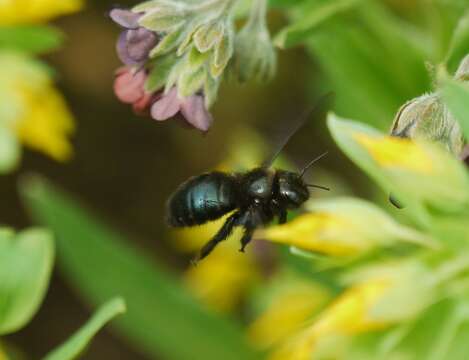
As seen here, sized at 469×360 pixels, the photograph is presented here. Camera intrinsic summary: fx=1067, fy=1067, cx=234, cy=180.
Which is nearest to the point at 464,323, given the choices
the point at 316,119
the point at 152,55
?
the point at 152,55

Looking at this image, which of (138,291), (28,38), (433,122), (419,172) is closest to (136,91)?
(433,122)

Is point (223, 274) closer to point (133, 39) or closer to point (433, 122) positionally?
point (133, 39)

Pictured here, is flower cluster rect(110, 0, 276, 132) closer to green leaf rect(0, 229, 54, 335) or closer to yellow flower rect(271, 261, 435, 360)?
green leaf rect(0, 229, 54, 335)

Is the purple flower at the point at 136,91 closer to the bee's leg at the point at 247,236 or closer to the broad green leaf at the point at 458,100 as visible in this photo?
the bee's leg at the point at 247,236

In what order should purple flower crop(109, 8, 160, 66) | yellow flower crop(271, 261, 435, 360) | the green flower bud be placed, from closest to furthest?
1. yellow flower crop(271, 261, 435, 360)
2. the green flower bud
3. purple flower crop(109, 8, 160, 66)

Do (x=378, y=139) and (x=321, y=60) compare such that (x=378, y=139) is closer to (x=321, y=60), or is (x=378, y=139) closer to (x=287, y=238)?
(x=287, y=238)

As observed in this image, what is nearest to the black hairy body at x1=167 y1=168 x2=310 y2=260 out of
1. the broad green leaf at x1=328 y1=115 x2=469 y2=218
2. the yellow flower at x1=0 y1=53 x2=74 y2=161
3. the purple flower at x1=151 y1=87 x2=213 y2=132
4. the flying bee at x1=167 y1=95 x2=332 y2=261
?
the flying bee at x1=167 y1=95 x2=332 y2=261

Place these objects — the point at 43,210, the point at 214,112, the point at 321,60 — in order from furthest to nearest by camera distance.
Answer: the point at 214,112
the point at 43,210
the point at 321,60
